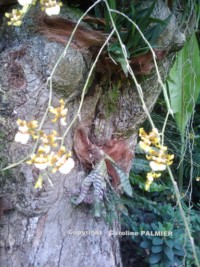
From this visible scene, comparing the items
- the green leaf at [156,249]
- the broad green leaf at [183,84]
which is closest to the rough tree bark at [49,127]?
the broad green leaf at [183,84]

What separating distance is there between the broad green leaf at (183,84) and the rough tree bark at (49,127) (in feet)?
0.53

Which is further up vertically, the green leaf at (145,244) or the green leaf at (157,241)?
the green leaf at (157,241)

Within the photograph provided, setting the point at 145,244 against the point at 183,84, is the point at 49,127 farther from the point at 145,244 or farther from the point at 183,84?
the point at 145,244

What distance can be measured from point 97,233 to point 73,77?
1.44 ft

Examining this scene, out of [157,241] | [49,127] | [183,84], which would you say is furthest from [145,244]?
[49,127]

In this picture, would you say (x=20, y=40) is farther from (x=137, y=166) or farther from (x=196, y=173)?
(x=196, y=173)

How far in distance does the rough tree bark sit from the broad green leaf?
161 mm

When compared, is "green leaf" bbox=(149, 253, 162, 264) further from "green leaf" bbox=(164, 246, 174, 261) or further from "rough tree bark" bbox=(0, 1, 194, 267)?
"rough tree bark" bbox=(0, 1, 194, 267)

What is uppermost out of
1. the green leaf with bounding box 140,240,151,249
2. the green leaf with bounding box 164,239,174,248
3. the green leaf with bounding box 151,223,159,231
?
the green leaf with bounding box 151,223,159,231

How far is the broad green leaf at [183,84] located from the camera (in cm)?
140

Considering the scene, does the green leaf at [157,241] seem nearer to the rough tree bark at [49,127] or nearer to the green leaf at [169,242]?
the green leaf at [169,242]

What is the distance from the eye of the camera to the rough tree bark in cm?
104

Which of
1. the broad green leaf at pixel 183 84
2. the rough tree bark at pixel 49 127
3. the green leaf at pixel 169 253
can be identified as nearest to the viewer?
the rough tree bark at pixel 49 127

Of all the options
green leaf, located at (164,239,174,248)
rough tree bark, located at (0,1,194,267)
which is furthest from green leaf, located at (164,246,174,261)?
rough tree bark, located at (0,1,194,267)
